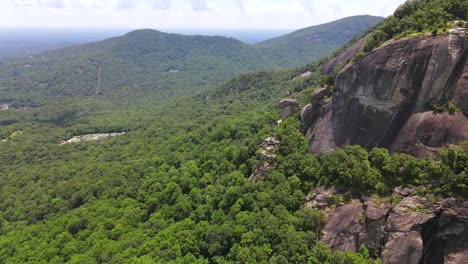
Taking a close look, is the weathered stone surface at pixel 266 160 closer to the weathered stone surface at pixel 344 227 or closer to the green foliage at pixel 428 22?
the weathered stone surface at pixel 344 227

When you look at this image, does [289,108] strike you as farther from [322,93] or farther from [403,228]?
[403,228]

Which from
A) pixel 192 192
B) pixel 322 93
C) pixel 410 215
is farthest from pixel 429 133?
pixel 192 192

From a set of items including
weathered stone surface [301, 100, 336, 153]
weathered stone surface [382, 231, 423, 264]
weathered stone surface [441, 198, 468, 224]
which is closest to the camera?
weathered stone surface [441, 198, 468, 224]

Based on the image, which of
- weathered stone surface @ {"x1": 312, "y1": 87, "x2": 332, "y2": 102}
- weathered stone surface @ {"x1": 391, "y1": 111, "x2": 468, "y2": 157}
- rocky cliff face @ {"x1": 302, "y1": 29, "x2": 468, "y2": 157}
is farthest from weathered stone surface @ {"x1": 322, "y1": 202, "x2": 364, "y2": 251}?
weathered stone surface @ {"x1": 312, "y1": 87, "x2": 332, "y2": 102}

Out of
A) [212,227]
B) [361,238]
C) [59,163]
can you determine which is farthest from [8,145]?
[361,238]

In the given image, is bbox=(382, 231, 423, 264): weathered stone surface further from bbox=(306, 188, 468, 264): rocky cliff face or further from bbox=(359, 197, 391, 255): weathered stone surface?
bbox=(359, 197, 391, 255): weathered stone surface

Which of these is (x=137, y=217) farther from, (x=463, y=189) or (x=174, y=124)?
(x=174, y=124)
